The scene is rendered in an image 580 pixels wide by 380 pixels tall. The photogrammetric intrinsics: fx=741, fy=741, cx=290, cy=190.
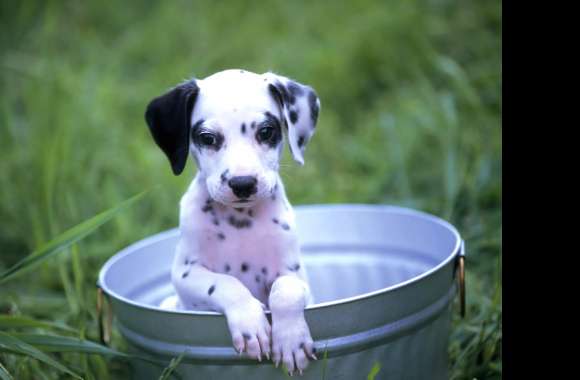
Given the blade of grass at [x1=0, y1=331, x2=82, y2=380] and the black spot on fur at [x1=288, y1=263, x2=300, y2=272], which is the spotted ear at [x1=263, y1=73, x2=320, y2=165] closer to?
the black spot on fur at [x1=288, y1=263, x2=300, y2=272]

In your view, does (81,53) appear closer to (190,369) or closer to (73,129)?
(73,129)

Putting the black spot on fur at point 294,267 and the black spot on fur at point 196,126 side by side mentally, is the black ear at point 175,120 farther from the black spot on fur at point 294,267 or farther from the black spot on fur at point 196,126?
the black spot on fur at point 294,267

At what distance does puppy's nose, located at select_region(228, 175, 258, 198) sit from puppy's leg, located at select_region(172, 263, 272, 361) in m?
0.29

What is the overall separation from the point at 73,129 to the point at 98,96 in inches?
27.5

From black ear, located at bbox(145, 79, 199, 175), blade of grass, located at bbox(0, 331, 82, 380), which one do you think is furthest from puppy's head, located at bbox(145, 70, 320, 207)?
blade of grass, located at bbox(0, 331, 82, 380)

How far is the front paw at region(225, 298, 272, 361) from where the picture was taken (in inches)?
81.9

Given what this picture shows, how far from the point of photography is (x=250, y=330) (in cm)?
208

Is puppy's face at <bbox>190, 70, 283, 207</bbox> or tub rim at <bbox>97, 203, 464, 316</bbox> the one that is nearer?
tub rim at <bbox>97, 203, 464, 316</bbox>

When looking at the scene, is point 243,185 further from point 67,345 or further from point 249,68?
point 249,68

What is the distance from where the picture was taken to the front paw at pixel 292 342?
210 centimetres

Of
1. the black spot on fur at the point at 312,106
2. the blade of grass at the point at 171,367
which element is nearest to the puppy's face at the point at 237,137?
the black spot on fur at the point at 312,106

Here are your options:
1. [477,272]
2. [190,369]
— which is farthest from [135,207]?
[190,369]

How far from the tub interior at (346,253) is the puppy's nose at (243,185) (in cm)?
77
